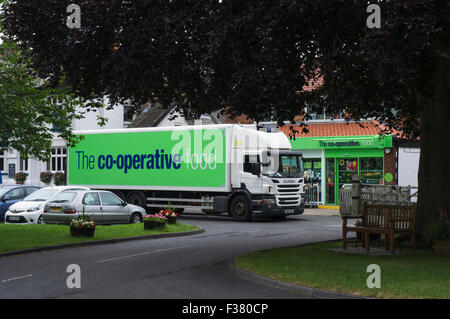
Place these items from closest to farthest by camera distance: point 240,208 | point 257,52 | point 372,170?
point 257,52 < point 240,208 < point 372,170

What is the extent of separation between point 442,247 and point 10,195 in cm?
1696

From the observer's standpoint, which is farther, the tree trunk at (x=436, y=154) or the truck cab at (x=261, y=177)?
the truck cab at (x=261, y=177)

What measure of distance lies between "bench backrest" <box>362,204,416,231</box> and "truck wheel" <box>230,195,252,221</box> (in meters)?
11.2

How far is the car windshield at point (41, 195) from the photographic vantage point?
908 inches

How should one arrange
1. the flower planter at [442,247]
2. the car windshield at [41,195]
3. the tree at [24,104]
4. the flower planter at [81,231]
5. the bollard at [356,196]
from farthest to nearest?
1. the bollard at [356,196]
2. the car windshield at [41,195]
3. the flower planter at [81,231]
4. the tree at [24,104]
5. the flower planter at [442,247]

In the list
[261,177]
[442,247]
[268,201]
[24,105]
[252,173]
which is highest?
[24,105]

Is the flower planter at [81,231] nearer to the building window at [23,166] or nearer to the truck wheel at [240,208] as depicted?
the truck wheel at [240,208]

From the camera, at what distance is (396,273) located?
10680 millimetres

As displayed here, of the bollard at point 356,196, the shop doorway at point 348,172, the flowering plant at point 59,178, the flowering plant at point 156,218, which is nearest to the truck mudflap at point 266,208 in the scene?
the bollard at point 356,196

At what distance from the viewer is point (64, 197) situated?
21.4m

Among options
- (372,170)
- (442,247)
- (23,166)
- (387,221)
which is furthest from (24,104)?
(23,166)

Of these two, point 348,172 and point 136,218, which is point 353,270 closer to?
point 136,218

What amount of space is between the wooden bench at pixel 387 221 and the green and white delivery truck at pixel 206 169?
433 inches

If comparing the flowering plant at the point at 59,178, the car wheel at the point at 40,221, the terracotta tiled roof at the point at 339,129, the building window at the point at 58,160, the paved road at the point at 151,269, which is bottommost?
the paved road at the point at 151,269
